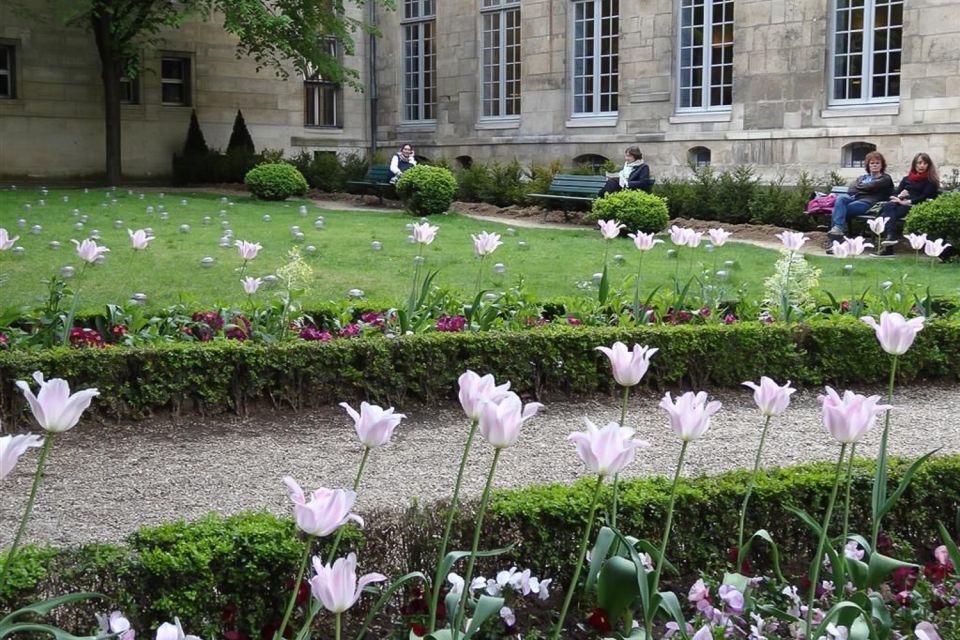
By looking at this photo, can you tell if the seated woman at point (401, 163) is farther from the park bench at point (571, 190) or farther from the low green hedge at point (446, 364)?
the low green hedge at point (446, 364)

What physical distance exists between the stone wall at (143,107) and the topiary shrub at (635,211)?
1225 centimetres

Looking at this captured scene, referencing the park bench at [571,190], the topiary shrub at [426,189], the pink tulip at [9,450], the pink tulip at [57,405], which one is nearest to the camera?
the pink tulip at [9,450]

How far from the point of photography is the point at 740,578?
3.07m

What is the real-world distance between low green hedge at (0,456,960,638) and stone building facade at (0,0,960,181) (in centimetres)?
1353

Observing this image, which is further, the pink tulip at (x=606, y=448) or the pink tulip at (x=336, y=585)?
the pink tulip at (x=606, y=448)

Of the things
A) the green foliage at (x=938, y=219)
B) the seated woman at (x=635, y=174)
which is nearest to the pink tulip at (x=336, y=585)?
the green foliage at (x=938, y=219)

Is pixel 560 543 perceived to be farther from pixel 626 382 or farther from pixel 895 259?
pixel 895 259

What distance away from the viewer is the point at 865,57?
17.5 metres

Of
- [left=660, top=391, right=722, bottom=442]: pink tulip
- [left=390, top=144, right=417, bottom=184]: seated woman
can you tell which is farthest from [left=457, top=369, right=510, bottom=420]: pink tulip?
[left=390, top=144, right=417, bottom=184]: seated woman

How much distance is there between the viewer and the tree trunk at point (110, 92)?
72.6 ft

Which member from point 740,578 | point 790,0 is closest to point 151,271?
point 740,578

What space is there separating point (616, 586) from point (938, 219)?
10.9 meters

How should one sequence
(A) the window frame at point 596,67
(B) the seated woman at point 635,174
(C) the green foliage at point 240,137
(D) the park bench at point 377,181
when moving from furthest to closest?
(C) the green foliage at point 240,137
(A) the window frame at point 596,67
(D) the park bench at point 377,181
(B) the seated woman at point 635,174

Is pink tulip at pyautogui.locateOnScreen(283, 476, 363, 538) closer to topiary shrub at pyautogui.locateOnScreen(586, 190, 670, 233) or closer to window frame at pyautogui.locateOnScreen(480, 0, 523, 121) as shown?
topiary shrub at pyautogui.locateOnScreen(586, 190, 670, 233)
